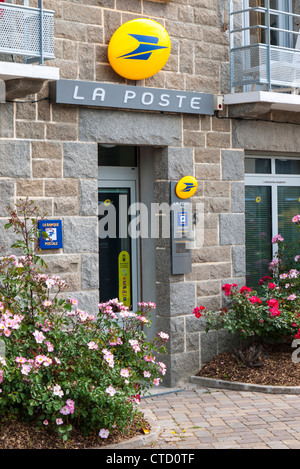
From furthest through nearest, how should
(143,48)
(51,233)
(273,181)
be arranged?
(273,181), (143,48), (51,233)

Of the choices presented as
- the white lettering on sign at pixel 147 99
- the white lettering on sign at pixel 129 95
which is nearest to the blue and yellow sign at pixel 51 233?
the white lettering on sign at pixel 129 95

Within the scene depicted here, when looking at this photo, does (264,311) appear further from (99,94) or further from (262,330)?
(99,94)

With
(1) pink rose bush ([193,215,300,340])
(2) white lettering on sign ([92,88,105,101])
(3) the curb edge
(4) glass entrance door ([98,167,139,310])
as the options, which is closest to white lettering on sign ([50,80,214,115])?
(2) white lettering on sign ([92,88,105,101])

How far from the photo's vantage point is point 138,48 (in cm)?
790

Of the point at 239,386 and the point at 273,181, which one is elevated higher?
the point at 273,181

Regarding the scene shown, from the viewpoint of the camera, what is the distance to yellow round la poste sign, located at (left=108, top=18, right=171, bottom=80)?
310 inches

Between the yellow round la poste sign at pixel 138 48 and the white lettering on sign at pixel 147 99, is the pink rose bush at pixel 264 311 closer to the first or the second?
the white lettering on sign at pixel 147 99

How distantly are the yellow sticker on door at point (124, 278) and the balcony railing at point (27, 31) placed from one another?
264 centimetres

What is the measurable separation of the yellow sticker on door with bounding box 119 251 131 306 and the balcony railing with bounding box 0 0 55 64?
2640mm

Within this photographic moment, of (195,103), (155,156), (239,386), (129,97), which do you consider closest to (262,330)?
(239,386)

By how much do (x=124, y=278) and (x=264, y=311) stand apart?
168 cm

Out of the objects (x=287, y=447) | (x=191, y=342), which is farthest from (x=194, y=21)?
(x=287, y=447)

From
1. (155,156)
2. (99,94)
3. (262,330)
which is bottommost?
(262,330)

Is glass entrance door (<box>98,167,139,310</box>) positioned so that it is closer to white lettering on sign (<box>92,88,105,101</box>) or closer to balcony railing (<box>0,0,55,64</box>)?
white lettering on sign (<box>92,88,105,101</box>)
